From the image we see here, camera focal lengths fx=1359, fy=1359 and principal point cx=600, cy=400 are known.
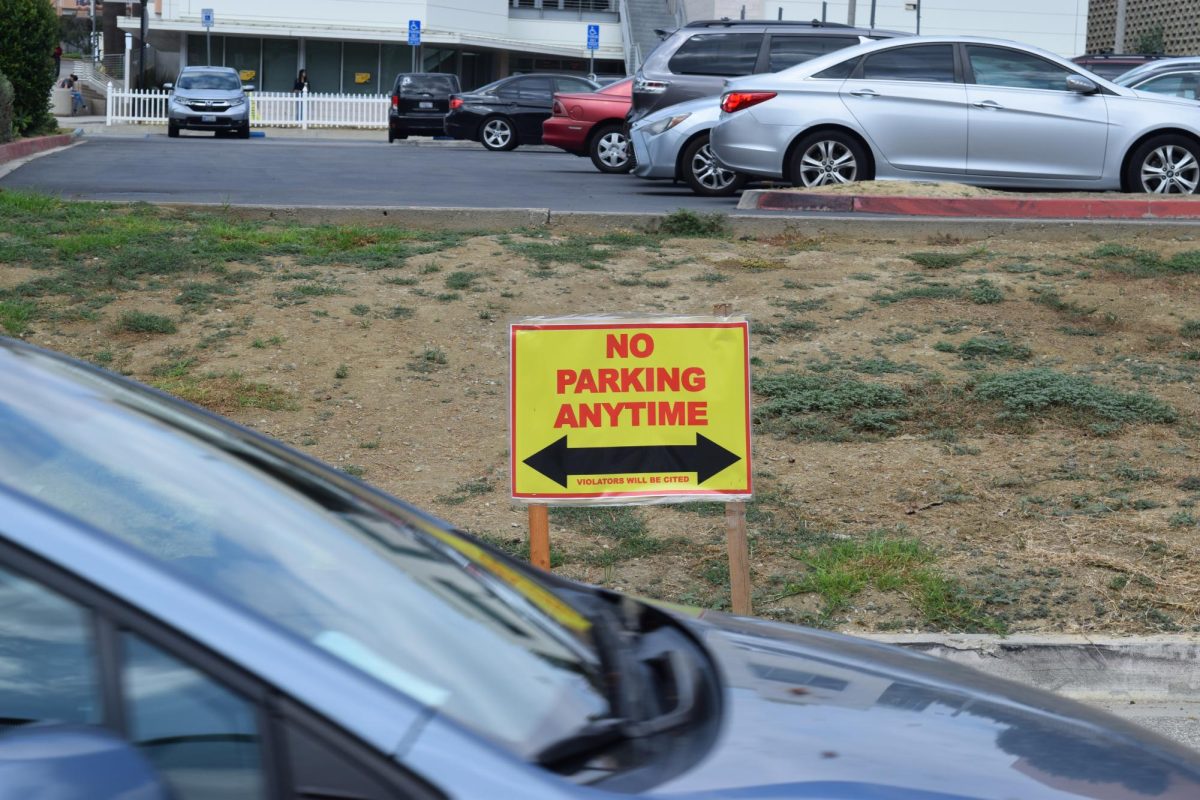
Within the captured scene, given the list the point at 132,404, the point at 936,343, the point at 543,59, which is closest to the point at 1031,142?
the point at 936,343

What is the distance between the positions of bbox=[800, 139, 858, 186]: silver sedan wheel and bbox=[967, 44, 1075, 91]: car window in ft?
4.76

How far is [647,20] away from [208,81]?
55.4ft

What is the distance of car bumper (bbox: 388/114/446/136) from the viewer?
1255 inches

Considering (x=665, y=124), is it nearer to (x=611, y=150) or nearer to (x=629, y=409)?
(x=611, y=150)

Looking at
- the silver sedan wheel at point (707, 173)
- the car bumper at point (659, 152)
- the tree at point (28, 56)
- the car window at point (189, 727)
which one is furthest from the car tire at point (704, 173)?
the car window at point (189, 727)

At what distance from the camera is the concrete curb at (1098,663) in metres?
5.22

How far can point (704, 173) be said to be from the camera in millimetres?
14766

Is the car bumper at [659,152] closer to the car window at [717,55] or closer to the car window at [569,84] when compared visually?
the car window at [717,55]

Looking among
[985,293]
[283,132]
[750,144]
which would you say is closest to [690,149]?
[750,144]

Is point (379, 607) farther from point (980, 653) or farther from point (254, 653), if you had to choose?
point (980, 653)

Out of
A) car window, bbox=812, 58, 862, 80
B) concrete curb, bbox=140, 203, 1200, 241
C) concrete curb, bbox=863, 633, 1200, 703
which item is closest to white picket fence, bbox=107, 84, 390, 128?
car window, bbox=812, 58, 862, 80

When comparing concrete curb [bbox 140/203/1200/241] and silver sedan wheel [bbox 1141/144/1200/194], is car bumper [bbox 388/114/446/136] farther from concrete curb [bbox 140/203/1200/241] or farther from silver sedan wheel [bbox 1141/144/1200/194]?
silver sedan wheel [bbox 1141/144/1200/194]

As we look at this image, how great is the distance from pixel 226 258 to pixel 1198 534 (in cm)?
692

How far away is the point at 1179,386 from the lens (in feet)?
26.6
